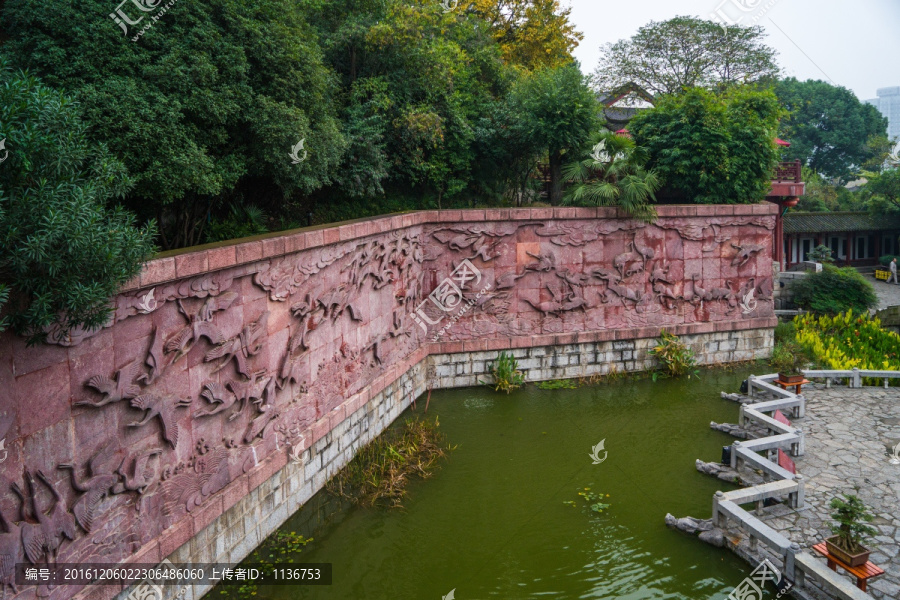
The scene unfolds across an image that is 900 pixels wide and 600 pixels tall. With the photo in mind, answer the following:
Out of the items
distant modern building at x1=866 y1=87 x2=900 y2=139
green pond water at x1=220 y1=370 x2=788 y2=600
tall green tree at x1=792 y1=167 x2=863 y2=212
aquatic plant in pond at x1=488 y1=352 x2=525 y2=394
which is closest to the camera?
green pond water at x1=220 y1=370 x2=788 y2=600

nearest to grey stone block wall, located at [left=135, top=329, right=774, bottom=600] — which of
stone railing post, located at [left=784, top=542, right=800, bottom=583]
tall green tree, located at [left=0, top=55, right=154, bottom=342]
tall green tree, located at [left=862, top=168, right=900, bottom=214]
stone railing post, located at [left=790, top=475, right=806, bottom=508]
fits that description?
tall green tree, located at [left=0, top=55, right=154, bottom=342]

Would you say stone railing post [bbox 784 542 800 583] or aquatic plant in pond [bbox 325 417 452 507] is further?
aquatic plant in pond [bbox 325 417 452 507]

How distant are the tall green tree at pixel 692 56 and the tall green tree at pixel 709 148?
29.8 ft

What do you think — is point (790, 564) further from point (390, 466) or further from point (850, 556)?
point (390, 466)

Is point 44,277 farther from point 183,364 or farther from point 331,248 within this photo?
point 331,248

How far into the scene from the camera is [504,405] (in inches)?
444

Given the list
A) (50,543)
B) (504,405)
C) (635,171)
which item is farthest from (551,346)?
(50,543)

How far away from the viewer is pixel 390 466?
836 cm

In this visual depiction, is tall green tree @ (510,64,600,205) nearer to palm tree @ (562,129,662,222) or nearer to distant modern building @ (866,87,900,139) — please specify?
palm tree @ (562,129,662,222)

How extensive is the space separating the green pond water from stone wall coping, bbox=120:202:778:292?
9.77ft

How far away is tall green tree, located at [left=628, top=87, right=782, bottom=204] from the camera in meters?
13.5

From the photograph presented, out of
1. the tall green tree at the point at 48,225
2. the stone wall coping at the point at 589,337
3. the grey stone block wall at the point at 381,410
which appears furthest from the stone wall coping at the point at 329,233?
the grey stone block wall at the point at 381,410

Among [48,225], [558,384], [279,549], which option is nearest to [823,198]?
[558,384]

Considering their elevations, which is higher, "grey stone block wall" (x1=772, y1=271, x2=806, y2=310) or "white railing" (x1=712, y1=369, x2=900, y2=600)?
"grey stone block wall" (x1=772, y1=271, x2=806, y2=310)
